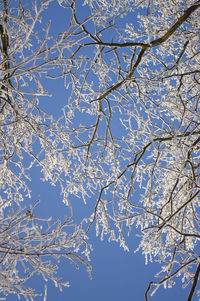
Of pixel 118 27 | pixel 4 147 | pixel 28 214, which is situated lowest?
pixel 28 214

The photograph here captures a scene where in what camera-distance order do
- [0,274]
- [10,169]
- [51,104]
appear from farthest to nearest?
[51,104] → [10,169] → [0,274]

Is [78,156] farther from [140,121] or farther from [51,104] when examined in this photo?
[51,104]

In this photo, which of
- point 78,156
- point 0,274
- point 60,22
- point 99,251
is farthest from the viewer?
point 60,22

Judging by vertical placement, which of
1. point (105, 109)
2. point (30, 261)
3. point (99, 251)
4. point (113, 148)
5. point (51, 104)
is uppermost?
point (51, 104)

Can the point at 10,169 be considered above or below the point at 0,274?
above

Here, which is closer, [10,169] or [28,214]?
[28,214]

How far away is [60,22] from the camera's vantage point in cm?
10350

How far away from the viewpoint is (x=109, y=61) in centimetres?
373

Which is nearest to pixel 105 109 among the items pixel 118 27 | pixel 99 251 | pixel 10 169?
pixel 118 27

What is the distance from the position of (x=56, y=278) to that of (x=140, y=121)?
1898mm

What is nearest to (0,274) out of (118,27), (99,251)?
(118,27)

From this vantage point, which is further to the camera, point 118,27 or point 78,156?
point 78,156

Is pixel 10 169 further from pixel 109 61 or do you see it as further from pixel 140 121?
pixel 109 61

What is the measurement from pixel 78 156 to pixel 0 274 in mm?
1907
